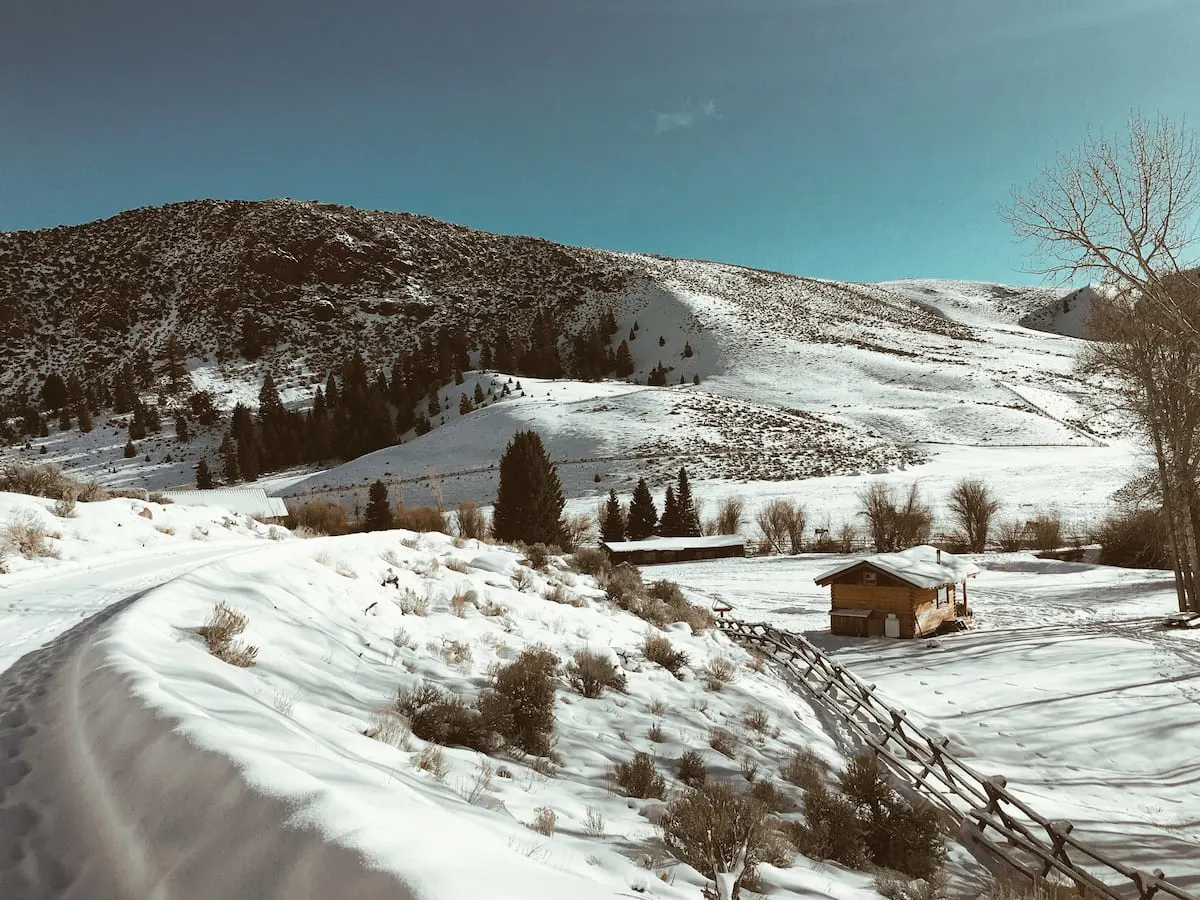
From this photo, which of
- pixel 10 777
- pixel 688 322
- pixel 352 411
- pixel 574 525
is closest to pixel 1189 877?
pixel 10 777

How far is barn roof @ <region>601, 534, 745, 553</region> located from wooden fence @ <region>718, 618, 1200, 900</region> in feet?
85.6

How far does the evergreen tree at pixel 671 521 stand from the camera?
4722cm

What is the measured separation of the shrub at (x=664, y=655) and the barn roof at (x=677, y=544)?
30456 millimetres

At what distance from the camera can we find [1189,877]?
7945mm

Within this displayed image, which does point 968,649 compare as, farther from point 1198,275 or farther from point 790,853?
point 790,853

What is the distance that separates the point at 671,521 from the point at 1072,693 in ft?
106

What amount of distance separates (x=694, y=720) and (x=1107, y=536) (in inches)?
1550

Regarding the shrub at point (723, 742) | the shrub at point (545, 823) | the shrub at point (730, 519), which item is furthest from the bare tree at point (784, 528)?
the shrub at point (545, 823)

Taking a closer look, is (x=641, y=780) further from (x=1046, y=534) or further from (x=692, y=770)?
(x=1046, y=534)

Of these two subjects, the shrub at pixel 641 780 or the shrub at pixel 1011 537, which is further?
the shrub at pixel 1011 537

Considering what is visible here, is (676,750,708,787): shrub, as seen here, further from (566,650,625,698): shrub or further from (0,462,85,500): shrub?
(0,462,85,500): shrub

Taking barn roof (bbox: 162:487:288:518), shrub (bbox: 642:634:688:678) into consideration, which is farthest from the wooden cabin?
barn roof (bbox: 162:487:288:518)

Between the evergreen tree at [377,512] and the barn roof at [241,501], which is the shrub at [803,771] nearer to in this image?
the barn roof at [241,501]

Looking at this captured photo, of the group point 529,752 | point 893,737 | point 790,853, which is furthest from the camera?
point 893,737
